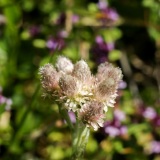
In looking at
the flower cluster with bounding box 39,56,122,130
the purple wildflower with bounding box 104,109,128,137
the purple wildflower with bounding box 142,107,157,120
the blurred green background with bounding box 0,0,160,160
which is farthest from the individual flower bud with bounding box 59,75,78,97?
the purple wildflower with bounding box 142,107,157,120

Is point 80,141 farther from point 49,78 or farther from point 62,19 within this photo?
point 62,19

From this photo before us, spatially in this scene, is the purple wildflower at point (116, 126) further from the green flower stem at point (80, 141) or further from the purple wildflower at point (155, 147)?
the green flower stem at point (80, 141)

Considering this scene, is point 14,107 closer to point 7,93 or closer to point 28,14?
point 7,93

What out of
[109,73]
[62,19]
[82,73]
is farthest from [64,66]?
[62,19]

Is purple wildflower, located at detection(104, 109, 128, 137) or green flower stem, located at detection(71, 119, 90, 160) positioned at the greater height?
green flower stem, located at detection(71, 119, 90, 160)

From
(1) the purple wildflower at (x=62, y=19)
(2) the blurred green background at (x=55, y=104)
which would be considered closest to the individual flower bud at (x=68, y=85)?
(2) the blurred green background at (x=55, y=104)

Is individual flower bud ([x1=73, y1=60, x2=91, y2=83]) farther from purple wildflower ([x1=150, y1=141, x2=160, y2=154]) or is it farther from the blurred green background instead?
purple wildflower ([x1=150, y1=141, x2=160, y2=154])

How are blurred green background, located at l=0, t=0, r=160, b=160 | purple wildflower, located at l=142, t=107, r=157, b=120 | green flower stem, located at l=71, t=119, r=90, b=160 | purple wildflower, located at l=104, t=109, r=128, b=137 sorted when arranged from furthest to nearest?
1. purple wildflower, located at l=142, t=107, r=157, b=120
2. blurred green background, located at l=0, t=0, r=160, b=160
3. purple wildflower, located at l=104, t=109, r=128, b=137
4. green flower stem, located at l=71, t=119, r=90, b=160

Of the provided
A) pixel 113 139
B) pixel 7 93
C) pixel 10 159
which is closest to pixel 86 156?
pixel 113 139
